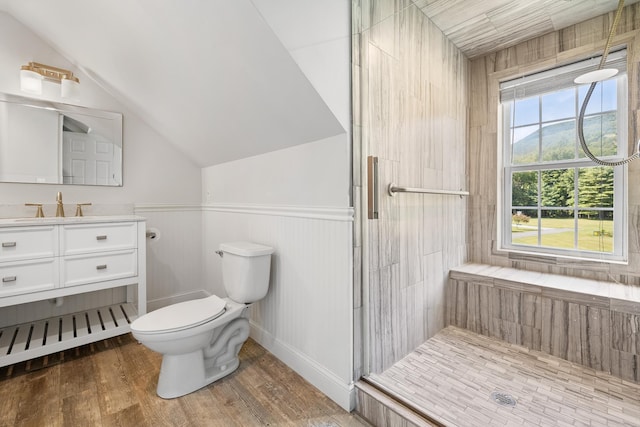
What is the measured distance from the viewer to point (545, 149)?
1.83m

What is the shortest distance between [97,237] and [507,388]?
2563 millimetres

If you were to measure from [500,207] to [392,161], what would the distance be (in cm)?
105

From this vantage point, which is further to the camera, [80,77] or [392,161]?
[80,77]

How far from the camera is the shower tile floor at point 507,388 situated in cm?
130

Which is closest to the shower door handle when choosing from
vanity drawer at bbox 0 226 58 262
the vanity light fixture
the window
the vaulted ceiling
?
the vaulted ceiling

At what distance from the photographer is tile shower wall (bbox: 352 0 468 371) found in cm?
154

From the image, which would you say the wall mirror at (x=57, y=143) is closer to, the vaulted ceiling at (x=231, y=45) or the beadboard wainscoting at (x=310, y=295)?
the vaulted ceiling at (x=231, y=45)

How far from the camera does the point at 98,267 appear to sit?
1953mm

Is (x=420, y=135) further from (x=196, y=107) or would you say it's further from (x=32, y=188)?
(x=32, y=188)

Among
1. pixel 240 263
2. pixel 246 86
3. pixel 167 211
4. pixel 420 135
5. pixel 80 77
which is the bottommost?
pixel 240 263

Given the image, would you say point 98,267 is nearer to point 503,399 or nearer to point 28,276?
point 28,276

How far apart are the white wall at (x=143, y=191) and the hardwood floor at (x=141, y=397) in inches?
27.1

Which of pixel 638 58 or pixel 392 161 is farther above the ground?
pixel 638 58

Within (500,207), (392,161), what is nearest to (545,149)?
(500,207)
